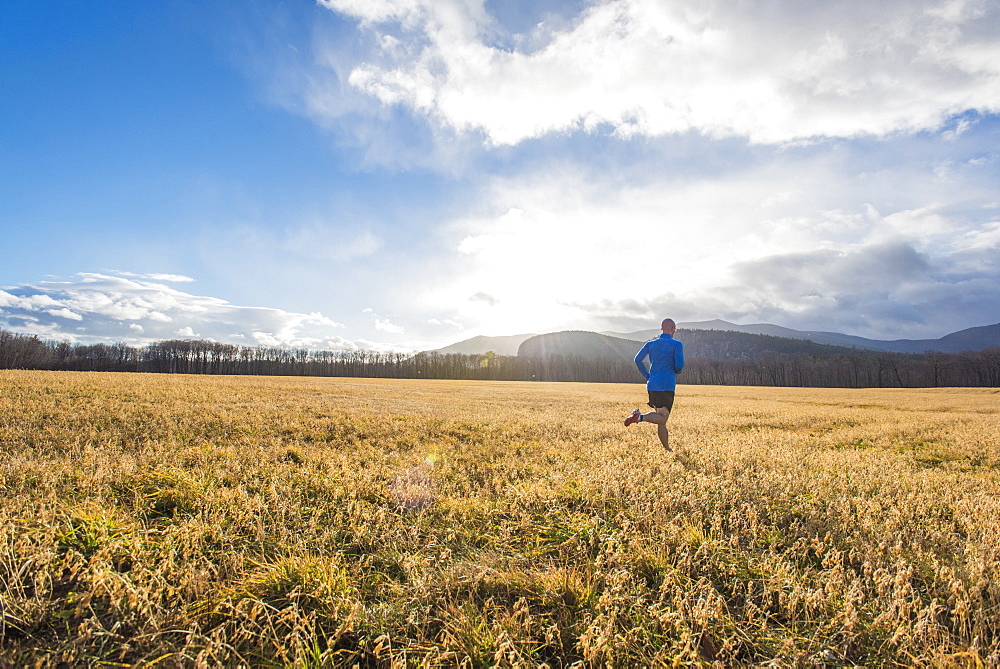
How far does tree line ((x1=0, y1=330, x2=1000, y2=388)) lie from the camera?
127500 millimetres

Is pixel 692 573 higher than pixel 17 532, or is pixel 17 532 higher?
pixel 17 532

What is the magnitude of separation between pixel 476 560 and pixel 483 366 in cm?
15553

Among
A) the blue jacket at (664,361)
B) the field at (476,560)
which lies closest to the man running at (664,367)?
the blue jacket at (664,361)

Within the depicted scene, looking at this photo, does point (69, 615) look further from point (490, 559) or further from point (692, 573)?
point (692, 573)

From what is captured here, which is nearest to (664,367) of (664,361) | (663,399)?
(664,361)

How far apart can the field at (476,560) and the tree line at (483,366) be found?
431 feet

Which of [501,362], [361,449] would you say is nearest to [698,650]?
[361,449]

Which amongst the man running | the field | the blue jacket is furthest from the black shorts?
the field

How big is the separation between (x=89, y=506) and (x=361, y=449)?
194 inches

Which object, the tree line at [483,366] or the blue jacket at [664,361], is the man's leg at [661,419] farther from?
the tree line at [483,366]

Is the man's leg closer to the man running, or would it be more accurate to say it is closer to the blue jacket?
the man running

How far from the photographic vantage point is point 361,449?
31.0 ft

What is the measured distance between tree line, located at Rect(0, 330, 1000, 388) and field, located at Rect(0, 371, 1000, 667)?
131 m

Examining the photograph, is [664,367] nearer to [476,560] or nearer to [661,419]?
[661,419]
